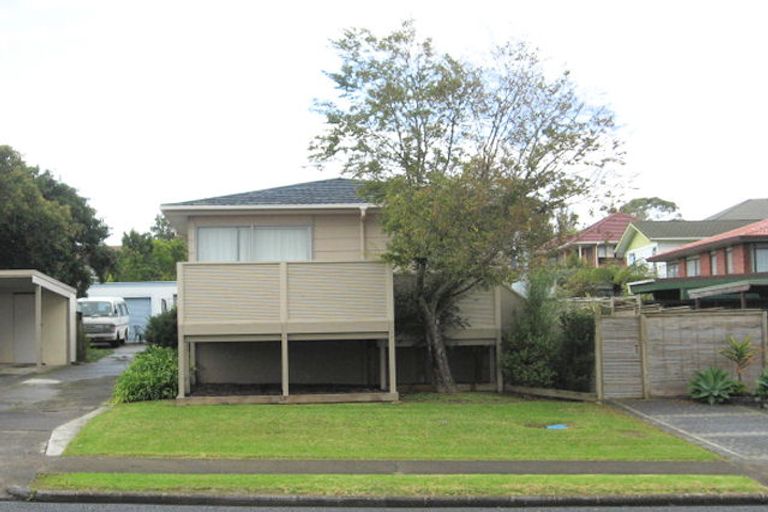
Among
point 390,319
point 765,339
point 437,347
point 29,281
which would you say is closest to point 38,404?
point 390,319

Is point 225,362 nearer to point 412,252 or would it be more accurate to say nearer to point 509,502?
point 412,252

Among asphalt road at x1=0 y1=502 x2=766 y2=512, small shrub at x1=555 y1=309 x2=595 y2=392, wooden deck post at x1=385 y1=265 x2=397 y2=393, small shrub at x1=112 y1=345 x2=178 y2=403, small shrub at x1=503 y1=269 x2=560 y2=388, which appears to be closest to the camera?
asphalt road at x1=0 y1=502 x2=766 y2=512

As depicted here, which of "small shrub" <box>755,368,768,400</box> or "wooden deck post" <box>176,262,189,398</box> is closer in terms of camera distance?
"small shrub" <box>755,368,768,400</box>

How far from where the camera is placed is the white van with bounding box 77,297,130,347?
32469 mm

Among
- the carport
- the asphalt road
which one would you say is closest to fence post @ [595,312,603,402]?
the asphalt road

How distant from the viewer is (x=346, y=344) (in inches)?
743

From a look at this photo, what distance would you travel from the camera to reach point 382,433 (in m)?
12.1

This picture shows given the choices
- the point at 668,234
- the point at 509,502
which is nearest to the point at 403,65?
the point at 509,502

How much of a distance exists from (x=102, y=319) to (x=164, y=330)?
13.4 meters

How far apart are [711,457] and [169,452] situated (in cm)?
715

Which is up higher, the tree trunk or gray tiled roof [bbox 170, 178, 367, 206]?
gray tiled roof [bbox 170, 178, 367, 206]

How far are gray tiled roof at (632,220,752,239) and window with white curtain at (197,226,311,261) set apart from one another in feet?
109

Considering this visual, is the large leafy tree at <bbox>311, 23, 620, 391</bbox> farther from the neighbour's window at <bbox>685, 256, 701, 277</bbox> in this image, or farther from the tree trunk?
the neighbour's window at <bbox>685, 256, 701, 277</bbox>

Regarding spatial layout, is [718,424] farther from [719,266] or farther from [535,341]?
[719,266]
